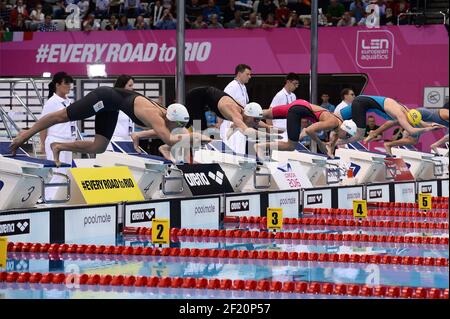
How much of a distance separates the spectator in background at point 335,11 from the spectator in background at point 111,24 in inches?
189

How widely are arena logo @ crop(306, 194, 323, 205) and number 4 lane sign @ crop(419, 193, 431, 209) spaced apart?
123 cm

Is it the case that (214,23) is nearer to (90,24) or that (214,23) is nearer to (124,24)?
(124,24)

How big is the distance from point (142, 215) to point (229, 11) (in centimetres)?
1234

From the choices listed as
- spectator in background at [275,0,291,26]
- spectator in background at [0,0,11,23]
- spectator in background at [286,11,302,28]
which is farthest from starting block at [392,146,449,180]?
spectator in background at [0,0,11,23]

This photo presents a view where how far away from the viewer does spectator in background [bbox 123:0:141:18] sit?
22109 millimetres

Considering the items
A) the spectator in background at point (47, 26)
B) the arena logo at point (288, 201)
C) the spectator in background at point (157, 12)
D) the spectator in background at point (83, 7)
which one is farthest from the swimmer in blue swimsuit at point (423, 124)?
the spectator in background at point (47, 26)

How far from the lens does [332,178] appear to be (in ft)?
45.2

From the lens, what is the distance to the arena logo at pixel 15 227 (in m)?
8.10

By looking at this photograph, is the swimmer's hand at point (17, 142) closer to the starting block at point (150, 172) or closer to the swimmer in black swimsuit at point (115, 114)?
the swimmer in black swimsuit at point (115, 114)

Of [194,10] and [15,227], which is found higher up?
[194,10]

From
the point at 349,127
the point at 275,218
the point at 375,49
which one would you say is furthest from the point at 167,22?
the point at 275,218

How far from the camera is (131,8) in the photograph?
2225 centimetres
